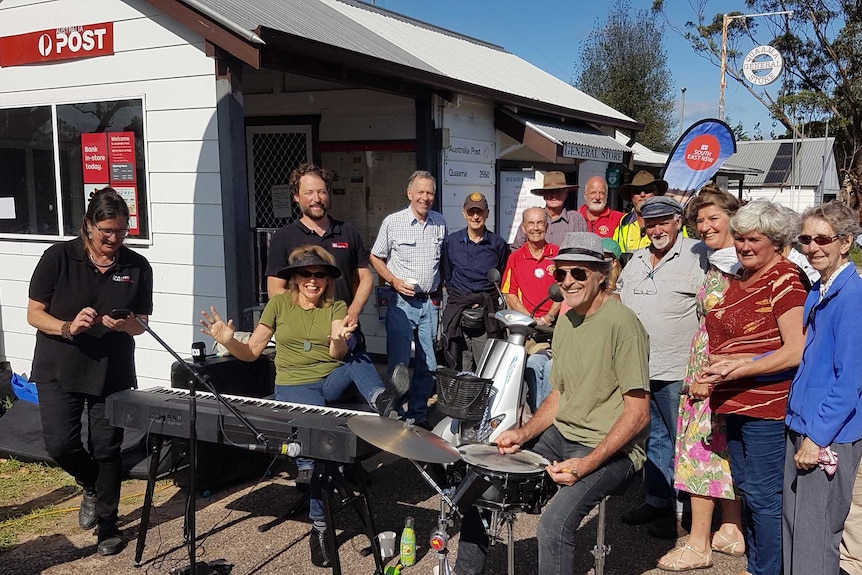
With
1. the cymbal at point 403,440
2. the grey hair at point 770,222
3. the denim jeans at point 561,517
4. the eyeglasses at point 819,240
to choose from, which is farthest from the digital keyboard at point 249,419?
the eyeglasses at point 819,240

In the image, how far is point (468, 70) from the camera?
911 centimetres

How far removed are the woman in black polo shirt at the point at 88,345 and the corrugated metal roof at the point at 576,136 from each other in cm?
555

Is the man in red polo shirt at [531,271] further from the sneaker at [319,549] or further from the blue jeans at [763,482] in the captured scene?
the sneaker at [319,549]

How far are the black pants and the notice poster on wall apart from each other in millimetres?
2486

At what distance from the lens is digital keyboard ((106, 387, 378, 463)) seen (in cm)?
320

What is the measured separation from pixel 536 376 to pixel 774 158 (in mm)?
46541

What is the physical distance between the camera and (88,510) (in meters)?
4.29

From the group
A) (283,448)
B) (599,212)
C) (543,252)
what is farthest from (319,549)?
(599,212)

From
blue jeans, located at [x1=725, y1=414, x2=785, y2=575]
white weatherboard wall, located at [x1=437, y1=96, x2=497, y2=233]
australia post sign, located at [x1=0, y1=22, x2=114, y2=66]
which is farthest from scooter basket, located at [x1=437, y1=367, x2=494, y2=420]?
australia post sign, located at [x1=0, y1=22, x2=114, y2=66]

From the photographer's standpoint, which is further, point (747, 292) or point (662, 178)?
point (662, 178)

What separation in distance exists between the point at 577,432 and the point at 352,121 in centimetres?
565

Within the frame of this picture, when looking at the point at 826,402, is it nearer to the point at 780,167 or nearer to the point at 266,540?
the point at 266,540

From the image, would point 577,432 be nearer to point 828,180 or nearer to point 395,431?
point 395,431

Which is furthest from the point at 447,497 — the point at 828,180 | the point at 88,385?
the point at 828,180
